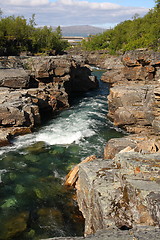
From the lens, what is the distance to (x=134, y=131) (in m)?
23.4

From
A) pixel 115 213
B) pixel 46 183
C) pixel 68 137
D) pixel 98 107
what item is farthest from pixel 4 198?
pixel 98 107

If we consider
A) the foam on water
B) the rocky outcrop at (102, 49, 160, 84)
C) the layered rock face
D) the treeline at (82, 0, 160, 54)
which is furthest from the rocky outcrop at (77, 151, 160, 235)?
the treeline at (82, 0, 160, 54)

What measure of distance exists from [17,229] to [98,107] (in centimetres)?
2345

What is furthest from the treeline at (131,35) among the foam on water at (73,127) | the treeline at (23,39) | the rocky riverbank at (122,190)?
the rocky riverbank at (122,190)

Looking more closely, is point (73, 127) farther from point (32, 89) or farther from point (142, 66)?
point (142, 66)

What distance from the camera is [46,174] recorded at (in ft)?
52.4

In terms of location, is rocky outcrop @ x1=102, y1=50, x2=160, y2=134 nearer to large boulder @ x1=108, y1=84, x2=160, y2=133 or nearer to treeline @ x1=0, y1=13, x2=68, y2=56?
large boulder @ x1=108, y1=84, x2=160, y2=133

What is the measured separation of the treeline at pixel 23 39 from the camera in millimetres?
59375

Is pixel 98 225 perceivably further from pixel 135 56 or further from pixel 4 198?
pixel 135 56

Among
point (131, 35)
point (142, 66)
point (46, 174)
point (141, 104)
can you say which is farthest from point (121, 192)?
point (131, 35)

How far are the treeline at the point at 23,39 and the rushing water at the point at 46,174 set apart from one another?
40.2 m

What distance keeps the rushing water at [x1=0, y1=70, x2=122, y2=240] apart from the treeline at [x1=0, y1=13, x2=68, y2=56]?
132ft

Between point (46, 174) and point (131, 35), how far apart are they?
82674 mm

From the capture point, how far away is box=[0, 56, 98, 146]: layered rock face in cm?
2266
